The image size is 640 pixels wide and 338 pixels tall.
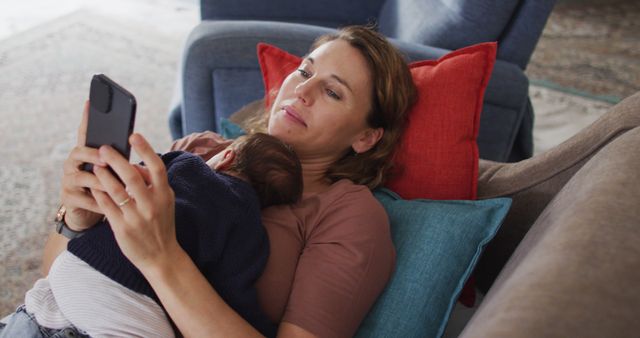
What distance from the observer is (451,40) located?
1.71m

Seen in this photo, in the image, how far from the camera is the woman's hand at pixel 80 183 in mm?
832

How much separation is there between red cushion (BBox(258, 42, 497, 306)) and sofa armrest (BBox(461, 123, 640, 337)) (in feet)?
1.26

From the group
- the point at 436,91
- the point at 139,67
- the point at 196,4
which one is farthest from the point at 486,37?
the point at 196,4

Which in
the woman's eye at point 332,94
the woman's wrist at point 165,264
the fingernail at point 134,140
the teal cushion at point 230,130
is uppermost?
the fingernail at point 134,140

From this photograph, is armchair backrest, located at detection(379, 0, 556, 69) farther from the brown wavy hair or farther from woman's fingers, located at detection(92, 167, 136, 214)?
woman's fingers, located at detection(92, 167, 136, 214)

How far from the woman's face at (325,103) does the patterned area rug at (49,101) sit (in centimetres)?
104

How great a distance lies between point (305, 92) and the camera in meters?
1.19

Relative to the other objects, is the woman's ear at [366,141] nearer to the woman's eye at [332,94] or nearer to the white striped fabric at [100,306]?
the woman's eye at [332,94]

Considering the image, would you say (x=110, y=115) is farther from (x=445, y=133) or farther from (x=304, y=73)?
(x=445, y=133)

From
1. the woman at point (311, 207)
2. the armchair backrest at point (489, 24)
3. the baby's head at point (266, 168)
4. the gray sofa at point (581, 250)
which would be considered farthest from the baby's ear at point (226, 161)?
the armchair backrest at point (489, 24)

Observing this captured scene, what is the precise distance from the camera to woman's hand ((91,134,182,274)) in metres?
0.75

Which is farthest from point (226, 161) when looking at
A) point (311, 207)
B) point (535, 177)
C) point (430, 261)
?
point (535, 177)

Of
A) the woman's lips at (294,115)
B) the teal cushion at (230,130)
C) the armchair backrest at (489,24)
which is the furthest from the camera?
the armchair backrest at (489,24)

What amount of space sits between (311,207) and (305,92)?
0.84 ft
